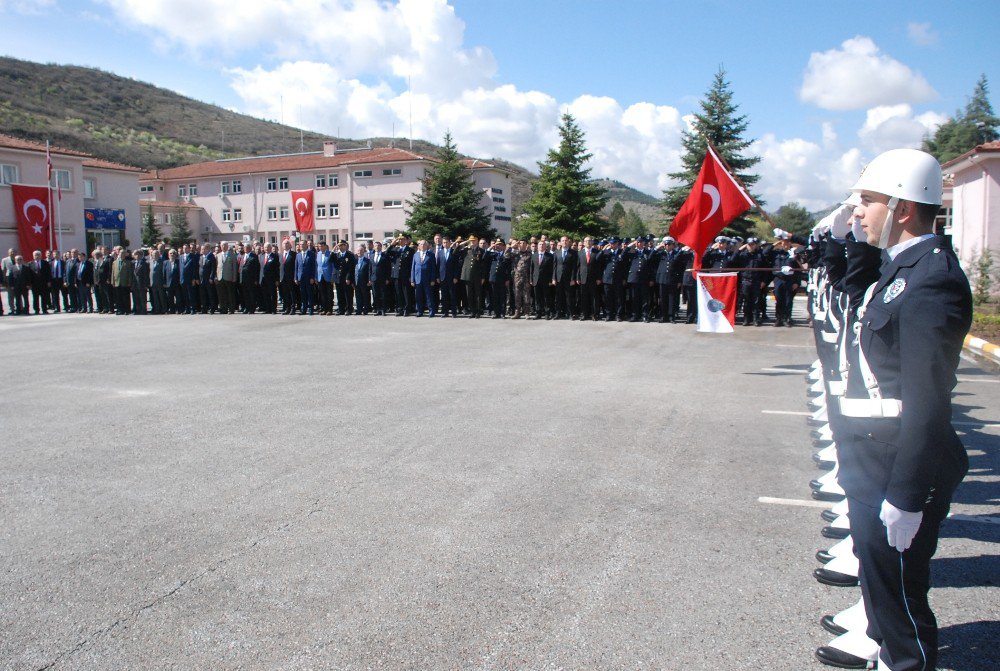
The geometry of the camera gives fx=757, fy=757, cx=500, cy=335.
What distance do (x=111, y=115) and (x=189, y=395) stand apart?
12688cm

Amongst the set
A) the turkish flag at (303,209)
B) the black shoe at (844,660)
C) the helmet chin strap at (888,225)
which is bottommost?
the black shoe at (844,660)

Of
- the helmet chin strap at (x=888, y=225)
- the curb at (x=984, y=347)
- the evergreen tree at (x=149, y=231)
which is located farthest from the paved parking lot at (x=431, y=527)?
the evergreen tree at (x=149, y=231)

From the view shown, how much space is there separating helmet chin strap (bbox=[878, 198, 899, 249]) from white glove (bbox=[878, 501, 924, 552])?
1010 millimetres

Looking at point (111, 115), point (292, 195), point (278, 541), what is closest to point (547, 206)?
point (292, 195)

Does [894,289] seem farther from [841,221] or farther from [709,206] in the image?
[709,206]

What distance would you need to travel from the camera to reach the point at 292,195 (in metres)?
65.9

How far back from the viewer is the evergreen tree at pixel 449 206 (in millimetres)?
47844

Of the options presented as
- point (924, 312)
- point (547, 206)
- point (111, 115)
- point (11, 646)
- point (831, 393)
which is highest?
point (111, 115)

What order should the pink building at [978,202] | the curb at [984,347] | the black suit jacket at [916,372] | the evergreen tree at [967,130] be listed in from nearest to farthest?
the black suit jacket at [916,372]
the curb at [984,347]
the pink building at [978,202]
the evergreen tree at [967,130]

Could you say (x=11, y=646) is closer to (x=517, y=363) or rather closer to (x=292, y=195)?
(x=517, y=363)

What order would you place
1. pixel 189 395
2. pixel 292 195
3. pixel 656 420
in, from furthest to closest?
1. pixel 292 195
2. pixel 189 395
3. pixel 656 420

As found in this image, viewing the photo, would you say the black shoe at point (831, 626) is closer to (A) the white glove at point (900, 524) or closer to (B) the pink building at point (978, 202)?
(A) the white glove at point (900, 524)

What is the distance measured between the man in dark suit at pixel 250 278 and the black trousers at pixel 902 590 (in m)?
19.7

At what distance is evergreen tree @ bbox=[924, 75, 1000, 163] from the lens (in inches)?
2361
